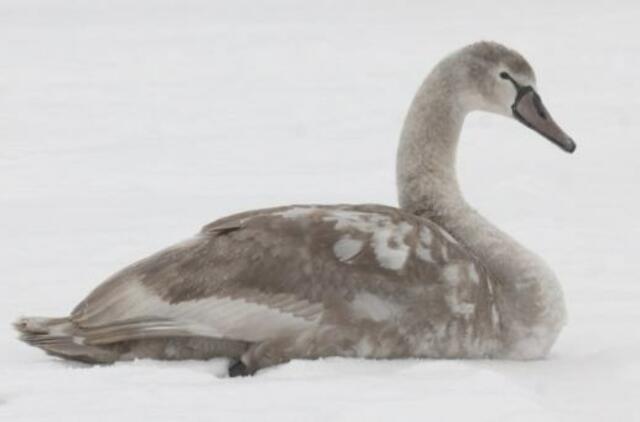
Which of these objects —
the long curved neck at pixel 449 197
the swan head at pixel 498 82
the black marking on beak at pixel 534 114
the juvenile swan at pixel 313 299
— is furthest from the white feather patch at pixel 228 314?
the black marking on beak at pixel 534 114

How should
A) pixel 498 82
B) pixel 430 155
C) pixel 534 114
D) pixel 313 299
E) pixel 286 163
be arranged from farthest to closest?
pixel 286 163, pixel 534 114, pixel 498 82, pixel 430 155, pixel 313 299

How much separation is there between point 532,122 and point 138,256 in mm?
2370

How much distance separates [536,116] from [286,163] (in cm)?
445

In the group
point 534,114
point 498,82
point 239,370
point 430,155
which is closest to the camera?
point 239,370

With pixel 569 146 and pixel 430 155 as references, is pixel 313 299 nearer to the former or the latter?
pixel 430 155

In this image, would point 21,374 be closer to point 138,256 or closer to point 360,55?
point 138,256

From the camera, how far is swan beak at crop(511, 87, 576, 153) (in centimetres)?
724

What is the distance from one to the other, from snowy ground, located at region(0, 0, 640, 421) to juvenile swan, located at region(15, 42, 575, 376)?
0.39 ft

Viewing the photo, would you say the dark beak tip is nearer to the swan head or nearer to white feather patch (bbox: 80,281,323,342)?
the swan head

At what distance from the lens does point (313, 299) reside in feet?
20.3

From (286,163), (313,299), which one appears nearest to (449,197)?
(313,299)

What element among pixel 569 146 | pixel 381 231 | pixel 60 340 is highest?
pixel 569 146

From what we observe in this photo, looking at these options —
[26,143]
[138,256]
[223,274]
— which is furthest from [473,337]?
[26,143]

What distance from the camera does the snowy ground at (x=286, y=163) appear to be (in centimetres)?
555
